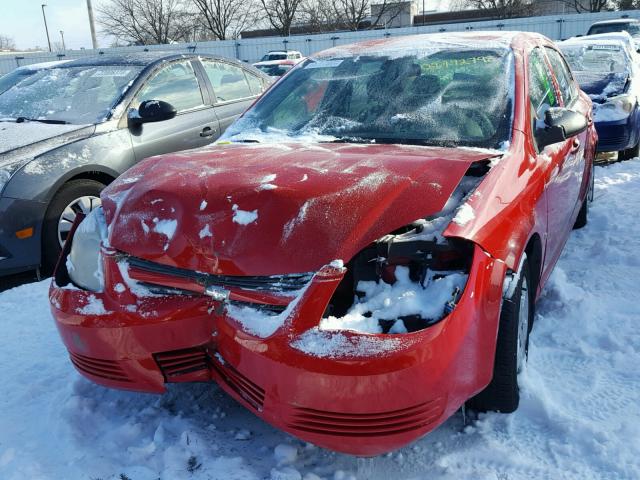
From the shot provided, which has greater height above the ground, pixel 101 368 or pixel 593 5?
pixel 593 5

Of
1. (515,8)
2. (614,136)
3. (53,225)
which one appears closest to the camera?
(53,225)

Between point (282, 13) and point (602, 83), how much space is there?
39.7m

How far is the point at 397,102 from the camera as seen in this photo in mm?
3207

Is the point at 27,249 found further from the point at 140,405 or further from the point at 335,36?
the point at 335,36

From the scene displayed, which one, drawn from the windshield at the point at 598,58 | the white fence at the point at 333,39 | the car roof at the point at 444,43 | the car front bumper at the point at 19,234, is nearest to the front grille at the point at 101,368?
the car front bumper at the point at 19,234

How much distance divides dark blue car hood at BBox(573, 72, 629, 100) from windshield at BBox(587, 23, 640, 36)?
38.7ft

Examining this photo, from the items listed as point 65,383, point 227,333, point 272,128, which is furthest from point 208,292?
point 272,128

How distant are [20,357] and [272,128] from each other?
6.06 feet

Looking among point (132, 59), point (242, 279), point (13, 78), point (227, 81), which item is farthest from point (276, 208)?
point (13, 78)

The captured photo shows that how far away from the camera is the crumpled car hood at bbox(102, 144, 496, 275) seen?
2.09 m

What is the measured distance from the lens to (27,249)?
4113mm

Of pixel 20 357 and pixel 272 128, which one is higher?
pixel 272 128

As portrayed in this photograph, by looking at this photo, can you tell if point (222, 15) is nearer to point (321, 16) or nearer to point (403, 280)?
point (321, 16)

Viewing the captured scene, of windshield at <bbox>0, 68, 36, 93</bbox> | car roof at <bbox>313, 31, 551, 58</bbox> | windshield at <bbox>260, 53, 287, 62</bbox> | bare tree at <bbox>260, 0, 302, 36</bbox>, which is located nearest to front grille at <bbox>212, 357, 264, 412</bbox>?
car roof at <bbox>313, 31, 551, 58</bbox>
